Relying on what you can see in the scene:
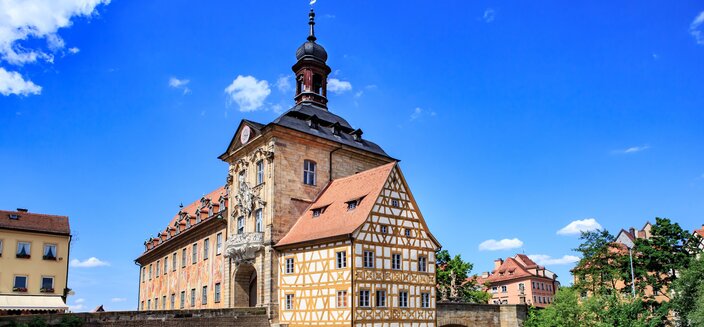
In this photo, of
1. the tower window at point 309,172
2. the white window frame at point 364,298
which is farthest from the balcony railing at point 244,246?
the white window frame at point 364,298

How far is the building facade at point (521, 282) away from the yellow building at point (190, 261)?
44710 millimetres

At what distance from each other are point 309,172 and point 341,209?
15.4 feet

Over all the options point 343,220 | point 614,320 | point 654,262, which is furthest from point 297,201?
point 654,262

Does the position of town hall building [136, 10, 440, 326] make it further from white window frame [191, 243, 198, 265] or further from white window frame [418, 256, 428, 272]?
white window frame [191, 243, 198, 265]

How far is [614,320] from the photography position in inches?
1334

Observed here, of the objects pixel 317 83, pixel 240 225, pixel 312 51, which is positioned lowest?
pixel 240 225

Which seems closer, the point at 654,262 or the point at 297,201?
the point at 297,201

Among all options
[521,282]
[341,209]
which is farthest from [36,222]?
[521,282]

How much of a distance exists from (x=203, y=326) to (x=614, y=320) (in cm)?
2155

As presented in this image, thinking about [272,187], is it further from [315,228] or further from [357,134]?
[357,134]

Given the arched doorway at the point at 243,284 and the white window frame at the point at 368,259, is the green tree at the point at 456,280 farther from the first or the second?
the white window frame at the point at 368,259

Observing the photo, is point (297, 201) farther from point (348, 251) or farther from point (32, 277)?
point (32, 277)

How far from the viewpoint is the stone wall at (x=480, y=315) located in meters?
33.8

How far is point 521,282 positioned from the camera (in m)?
84.0
